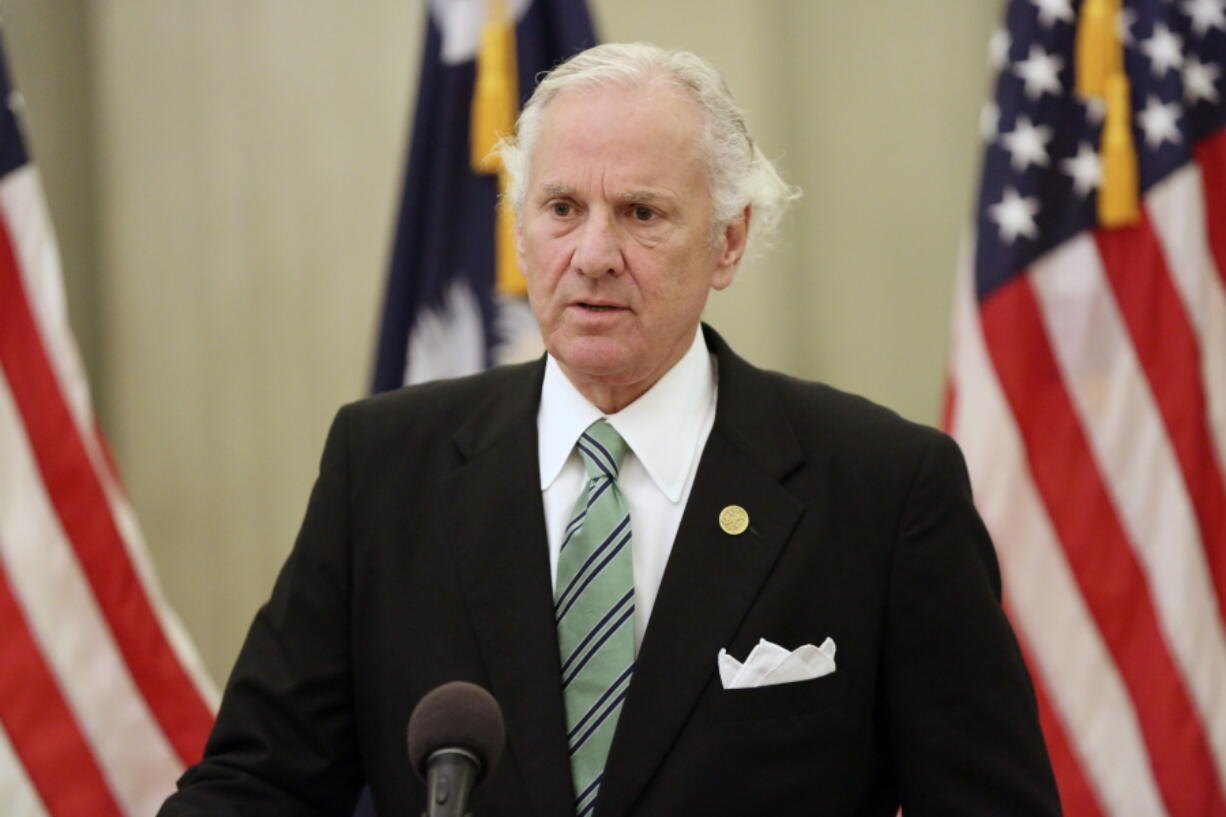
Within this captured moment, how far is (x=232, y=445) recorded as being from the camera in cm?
439

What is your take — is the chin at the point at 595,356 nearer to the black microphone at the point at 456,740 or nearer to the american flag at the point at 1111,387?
the black microphone at the point at 456,740

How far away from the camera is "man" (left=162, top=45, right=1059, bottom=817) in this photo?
1735 millimetres

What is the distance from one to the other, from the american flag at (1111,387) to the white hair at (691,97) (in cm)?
149

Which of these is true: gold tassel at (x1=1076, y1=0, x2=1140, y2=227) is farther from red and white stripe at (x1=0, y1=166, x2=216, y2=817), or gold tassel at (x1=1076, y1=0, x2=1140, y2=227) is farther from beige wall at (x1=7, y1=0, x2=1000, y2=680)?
red and white stripe at (x1=0, y1=166, x2=216, y2=817)

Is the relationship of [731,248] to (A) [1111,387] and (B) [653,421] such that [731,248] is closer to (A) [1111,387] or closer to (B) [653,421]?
(B) [653,421]

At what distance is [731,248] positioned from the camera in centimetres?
205

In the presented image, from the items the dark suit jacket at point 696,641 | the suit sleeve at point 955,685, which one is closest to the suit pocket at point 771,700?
the dark suit jacket at point 696,641

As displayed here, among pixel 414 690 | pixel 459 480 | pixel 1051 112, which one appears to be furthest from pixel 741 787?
pixel 1051 112

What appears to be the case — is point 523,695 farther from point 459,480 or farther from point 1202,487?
point 1202,487

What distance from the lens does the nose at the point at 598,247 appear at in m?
1.82

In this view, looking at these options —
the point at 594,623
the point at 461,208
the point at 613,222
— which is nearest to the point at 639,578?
the point at 594,623

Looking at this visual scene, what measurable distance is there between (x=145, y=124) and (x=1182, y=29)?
9.62 ft

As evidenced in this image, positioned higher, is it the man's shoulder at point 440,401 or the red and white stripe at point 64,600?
the man's shoulder at point 440,401

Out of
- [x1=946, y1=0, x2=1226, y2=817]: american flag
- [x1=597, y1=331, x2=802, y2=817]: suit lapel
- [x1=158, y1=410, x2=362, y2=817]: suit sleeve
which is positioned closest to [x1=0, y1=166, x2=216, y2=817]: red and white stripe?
[x1=158, y1=410, x2=362, y2=817]: suit sleeve
